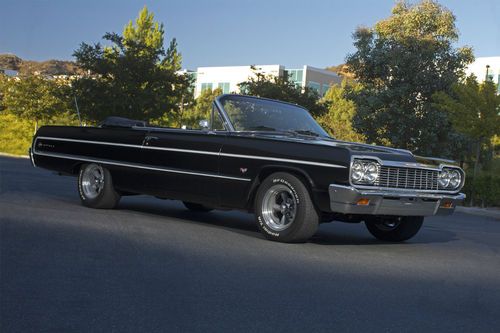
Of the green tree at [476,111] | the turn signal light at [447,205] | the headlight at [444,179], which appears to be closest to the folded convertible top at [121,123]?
the headlight at [444,179]

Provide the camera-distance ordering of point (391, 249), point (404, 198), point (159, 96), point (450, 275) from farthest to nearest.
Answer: point (159, 96)
point (391, 249)
point (404, 198)
point (450, 275)

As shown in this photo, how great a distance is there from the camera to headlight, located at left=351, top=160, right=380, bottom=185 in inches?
264

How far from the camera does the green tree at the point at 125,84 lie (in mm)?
30656

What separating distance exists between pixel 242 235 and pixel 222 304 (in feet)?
10.9

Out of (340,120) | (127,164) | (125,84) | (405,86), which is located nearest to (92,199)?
(127,164)

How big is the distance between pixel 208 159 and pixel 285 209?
48.5 inches

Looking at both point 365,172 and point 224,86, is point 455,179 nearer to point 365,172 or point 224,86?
point 365,172

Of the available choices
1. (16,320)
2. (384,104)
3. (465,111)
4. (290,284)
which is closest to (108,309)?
(16,320)

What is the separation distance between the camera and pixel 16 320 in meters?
3.75

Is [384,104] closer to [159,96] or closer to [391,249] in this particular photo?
[159,96]

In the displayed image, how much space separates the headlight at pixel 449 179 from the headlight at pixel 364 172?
120 centimetres

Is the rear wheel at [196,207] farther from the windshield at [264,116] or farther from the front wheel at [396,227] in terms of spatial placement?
the front wheel at [396,227]

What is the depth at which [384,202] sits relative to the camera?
680 cm

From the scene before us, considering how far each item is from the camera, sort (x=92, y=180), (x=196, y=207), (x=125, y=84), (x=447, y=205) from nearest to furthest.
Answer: (x=447, y=205) < (x=92, y=180) < (x=196, y=207) < (x=125, y=84)
